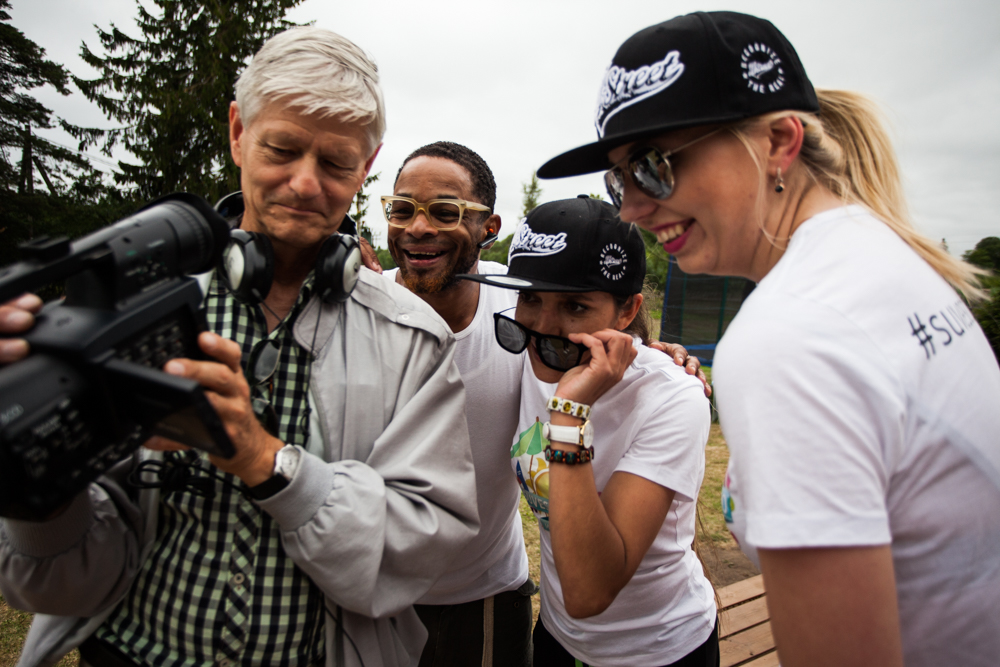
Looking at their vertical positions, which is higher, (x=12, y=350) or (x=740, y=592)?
(x=12, y=350)

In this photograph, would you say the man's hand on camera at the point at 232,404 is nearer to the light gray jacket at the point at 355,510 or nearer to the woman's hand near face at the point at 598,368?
the light gray jacket at the point at 355,510

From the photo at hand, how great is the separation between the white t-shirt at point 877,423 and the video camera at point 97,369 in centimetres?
97

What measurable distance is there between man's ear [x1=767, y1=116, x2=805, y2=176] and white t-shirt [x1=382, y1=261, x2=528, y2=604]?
1.57m

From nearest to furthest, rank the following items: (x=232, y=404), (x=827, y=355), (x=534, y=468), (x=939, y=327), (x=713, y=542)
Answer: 1. (x=827, y=355)
2. (x=939, y=327)
3. (x=232, y=404)
4. (x=534, y=468)
5. (x=713, y=542)

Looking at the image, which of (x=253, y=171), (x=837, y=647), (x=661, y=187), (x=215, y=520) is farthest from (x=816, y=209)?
(x=215, y=520)

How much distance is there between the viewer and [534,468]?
2064 millimetres

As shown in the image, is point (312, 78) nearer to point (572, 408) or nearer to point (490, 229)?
point (572, 408)

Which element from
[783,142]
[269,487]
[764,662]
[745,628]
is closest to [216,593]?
[269,487]

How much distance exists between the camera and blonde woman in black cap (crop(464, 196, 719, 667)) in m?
1.69

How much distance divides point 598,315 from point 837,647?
4.39 ft

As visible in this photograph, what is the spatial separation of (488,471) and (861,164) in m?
1.83

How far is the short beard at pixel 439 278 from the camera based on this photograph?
2.69 m

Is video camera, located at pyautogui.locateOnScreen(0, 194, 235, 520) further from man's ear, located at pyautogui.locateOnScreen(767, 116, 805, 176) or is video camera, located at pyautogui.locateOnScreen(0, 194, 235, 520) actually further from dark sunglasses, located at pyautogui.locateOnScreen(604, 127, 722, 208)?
man's ear, located at pyautogui.locateOnScreen(767, 116, 805, 176)

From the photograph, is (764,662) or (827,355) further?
(764,662)
